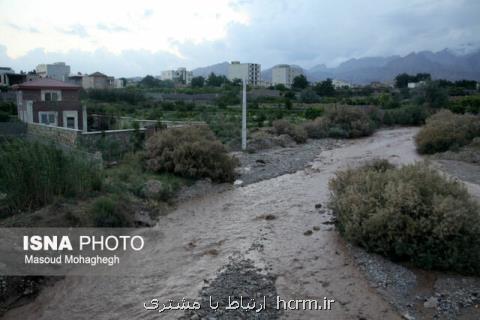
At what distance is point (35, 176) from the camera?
9.84 m

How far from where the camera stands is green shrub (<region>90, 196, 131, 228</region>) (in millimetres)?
9641

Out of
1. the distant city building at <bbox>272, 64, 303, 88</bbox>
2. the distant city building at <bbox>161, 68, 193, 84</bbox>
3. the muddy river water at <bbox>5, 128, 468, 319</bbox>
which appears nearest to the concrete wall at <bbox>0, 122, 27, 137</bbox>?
the muddy river water at <bbox>5, 128, 468, 319</bbox>

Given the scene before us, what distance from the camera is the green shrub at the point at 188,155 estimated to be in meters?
14.7

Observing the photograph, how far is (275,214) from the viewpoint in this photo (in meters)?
12.0

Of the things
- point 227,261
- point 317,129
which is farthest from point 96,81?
point 227,261

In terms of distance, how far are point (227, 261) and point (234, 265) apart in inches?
11.4

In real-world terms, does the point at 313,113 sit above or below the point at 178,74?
below

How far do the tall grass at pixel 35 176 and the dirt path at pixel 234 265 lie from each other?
2554 millimetres

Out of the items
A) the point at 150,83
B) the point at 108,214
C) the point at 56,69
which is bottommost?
the point at 108,214

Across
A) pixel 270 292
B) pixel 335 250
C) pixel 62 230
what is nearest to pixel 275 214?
pixel 335 250

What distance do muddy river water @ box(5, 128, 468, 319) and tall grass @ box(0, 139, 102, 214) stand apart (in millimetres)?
2563

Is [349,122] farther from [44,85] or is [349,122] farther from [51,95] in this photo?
[44,85]

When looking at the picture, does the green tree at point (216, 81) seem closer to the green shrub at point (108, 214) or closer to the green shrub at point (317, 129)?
the green shrub at point (317, 129)

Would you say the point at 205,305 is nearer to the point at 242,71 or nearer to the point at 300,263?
the point at 300,263
